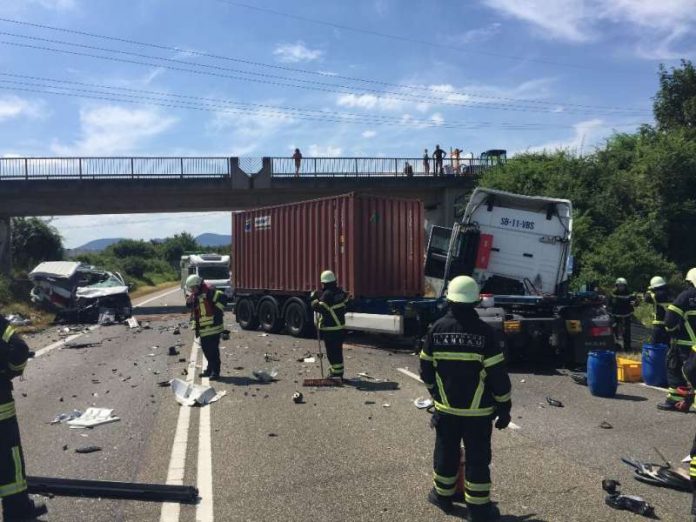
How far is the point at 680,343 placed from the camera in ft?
25.2

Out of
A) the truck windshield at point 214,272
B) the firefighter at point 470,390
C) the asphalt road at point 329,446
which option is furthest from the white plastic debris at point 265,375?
the truck windshield at point 214,272

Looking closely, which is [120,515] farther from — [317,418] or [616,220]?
[616,220]

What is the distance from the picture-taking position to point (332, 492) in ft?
15.7

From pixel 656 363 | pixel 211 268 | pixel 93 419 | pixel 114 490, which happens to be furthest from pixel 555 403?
pixel 211 268

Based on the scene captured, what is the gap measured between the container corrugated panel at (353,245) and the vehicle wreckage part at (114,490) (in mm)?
9102

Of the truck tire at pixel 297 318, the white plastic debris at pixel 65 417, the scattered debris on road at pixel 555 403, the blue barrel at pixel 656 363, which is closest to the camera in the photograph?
the white plastic debris at pixel 65 417

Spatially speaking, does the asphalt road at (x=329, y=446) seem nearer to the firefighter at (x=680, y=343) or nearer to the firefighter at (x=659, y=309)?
the firefighter at (x=680, y=343)

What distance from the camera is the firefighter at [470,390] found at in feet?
13.6

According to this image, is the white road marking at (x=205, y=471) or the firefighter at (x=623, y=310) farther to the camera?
the firefighter at (x=623, y=310)

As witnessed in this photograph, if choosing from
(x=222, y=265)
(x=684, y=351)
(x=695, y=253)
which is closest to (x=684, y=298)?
(x=684, y=351)

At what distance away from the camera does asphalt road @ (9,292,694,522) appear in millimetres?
4535

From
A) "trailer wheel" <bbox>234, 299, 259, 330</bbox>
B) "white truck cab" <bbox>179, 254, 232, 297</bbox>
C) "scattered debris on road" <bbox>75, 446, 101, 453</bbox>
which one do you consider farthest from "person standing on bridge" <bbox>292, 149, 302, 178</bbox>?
"scattered debris on road" <bbox>75, 446, 101, 453</bbox>

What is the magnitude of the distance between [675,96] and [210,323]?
2776 cm

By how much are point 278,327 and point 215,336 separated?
22.0 feet
